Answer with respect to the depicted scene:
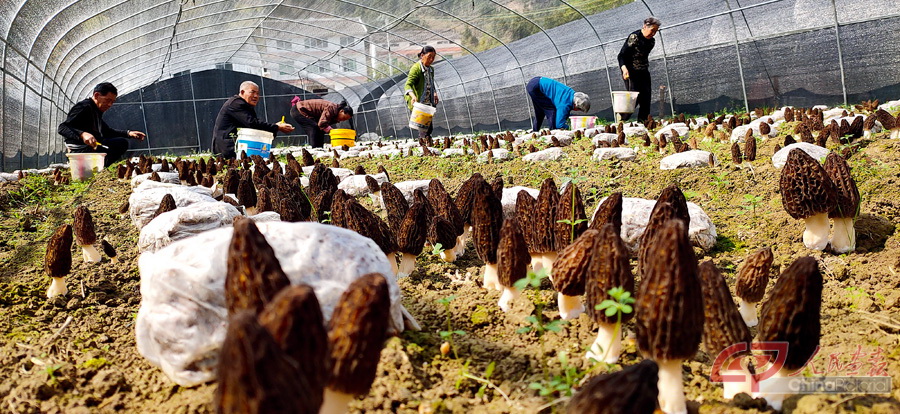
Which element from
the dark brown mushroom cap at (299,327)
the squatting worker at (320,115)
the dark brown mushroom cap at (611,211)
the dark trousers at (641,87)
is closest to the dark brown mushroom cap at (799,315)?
the dark brown mushroom cap at (611,211)

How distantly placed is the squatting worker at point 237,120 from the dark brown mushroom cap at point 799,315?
9286 millimetres

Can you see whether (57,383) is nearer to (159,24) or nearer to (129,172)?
(129,172)

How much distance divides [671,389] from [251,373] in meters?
1.15

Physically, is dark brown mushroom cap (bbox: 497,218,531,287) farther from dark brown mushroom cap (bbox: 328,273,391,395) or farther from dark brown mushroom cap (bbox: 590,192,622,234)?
dark brown mushroom cap (bbox: 328,273,391,395)

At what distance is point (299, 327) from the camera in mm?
1277

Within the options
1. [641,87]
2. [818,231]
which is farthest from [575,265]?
[641,87]

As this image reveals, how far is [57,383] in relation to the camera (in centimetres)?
195

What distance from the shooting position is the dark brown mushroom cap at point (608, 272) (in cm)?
190

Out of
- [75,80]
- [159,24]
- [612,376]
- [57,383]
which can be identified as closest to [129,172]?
[57,383]

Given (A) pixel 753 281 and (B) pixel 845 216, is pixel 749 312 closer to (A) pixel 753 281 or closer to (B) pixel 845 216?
(A) pixel 753 281

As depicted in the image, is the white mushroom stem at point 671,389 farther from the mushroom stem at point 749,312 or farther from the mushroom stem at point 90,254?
the mushroom stem at point 90,254

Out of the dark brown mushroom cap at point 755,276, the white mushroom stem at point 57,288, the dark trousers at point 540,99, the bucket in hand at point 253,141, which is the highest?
the dark trousers at point 540,99

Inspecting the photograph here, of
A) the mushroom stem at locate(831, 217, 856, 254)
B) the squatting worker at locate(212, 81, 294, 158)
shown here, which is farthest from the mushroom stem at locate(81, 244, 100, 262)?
the squatting worker at locate(212, 81, 294, 158)

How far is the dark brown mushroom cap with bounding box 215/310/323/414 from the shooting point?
1.09 meters
